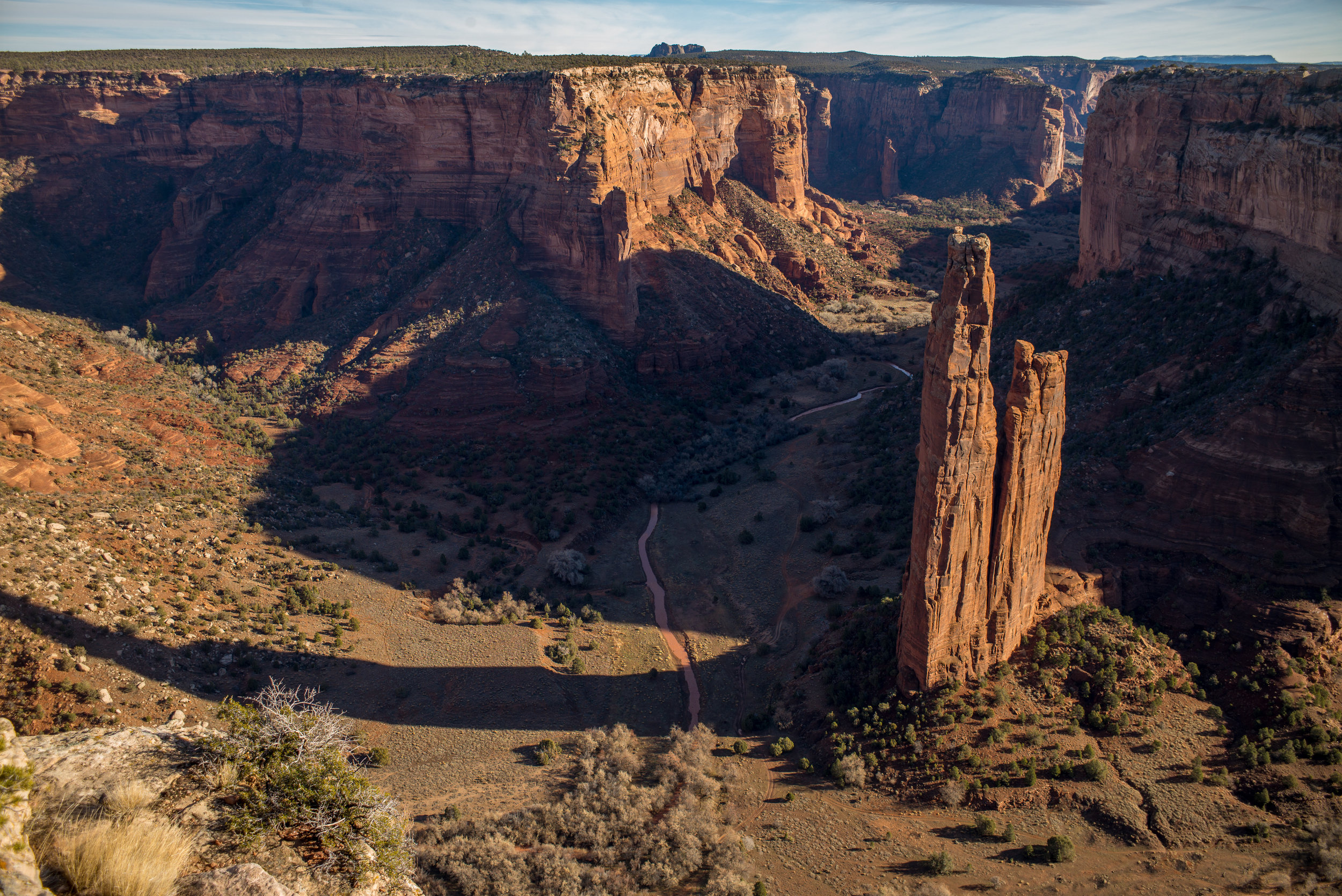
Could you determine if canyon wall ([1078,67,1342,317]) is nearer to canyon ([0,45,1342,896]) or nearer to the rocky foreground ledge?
canyon ([0,45,1342,896])

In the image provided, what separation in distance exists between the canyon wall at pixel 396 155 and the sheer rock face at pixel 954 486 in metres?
39.3

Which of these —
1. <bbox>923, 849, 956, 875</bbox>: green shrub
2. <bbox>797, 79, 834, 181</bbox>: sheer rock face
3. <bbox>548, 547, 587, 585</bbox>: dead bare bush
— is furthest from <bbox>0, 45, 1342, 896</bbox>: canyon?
<bbox>797, 79, 834, 181</bbox>: sheer rock face

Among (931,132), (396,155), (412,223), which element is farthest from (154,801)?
(931,132)

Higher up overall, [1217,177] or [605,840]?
[1217,177]

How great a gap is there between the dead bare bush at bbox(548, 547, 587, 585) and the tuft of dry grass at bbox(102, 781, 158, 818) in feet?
102

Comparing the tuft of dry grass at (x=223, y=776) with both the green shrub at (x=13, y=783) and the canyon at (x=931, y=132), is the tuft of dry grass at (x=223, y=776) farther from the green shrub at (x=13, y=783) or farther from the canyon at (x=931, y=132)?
the canyon at (x=931, y=132)

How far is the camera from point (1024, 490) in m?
28.1

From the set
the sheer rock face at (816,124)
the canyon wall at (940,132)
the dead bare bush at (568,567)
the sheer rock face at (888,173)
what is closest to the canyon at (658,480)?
the dead bare bush at (568,567)

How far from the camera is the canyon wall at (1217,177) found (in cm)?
3894

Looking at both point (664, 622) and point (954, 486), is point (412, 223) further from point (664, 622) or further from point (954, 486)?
point (954, 486)

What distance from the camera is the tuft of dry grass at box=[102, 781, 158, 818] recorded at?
11867mm

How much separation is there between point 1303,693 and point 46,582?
44.6 meters

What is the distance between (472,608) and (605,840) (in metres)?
16.7

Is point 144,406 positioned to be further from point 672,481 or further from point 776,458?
point 776,458
